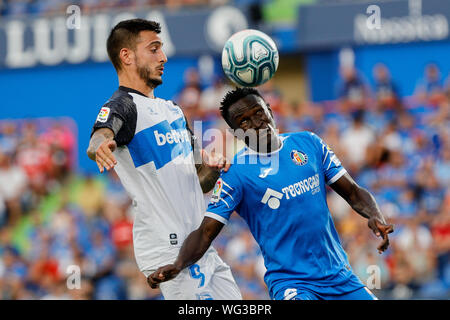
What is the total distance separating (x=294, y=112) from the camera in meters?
14.7

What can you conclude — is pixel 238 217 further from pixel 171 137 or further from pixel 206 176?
pixel 171 137

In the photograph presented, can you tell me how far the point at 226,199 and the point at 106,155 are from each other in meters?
0.99

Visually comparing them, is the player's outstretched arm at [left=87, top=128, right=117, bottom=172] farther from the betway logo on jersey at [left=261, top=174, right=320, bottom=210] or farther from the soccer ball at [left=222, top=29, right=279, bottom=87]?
the soccer ball at [left=222, top=29, right=279, bottom=87]

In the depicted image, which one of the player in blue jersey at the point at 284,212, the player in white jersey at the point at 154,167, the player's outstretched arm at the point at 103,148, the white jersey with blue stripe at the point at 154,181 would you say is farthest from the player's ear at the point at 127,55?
the player in blue jersey at the point at 284,212

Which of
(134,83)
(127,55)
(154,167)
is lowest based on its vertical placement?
(154,167)

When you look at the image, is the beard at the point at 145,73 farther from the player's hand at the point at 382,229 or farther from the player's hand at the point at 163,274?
the player's hand at the point at 382,229

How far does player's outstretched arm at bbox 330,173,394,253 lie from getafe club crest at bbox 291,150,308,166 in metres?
0.32

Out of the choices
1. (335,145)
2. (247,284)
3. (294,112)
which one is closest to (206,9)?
(294,112)

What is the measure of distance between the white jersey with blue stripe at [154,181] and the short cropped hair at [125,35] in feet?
1.03


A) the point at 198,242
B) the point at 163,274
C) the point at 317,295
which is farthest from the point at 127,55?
the point at 317,295

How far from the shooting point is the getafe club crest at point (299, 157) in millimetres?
5930

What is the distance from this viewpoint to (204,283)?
6156mm
